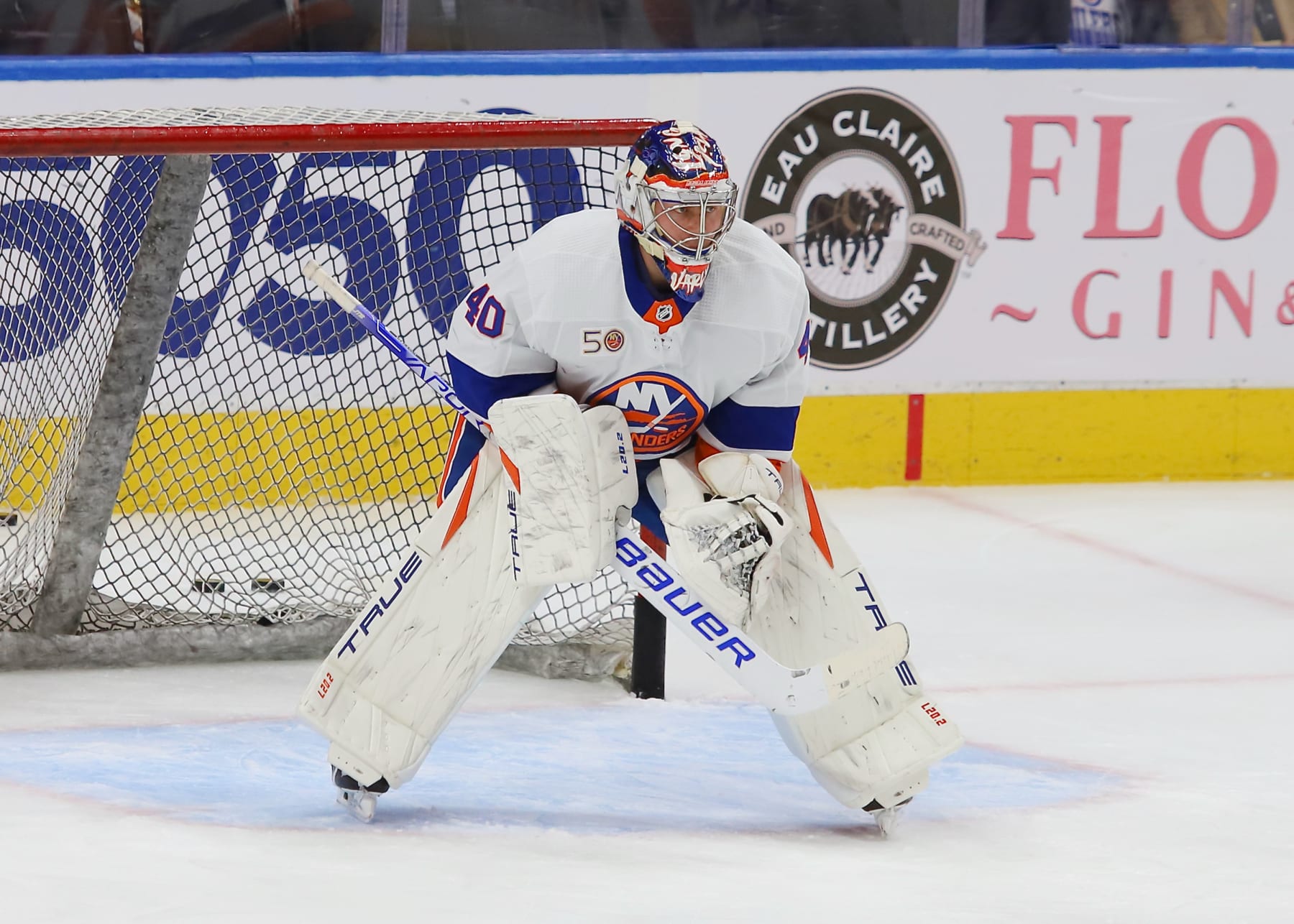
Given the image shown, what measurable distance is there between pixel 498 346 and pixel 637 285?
0.59 feet

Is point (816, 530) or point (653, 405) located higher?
point (653, 405)

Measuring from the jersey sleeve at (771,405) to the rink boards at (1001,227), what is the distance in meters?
2.23

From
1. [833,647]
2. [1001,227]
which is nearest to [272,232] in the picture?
[833,647]

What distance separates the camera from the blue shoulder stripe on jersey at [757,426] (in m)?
2.13

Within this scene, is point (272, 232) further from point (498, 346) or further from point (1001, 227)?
point (1001, 227)

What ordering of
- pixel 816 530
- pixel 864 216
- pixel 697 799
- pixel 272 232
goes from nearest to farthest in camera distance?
pixel 816 530 < pixel 697 799 < pixel 272 232 < pixel 864 216

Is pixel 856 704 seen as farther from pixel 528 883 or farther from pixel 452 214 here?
pixel 452 214

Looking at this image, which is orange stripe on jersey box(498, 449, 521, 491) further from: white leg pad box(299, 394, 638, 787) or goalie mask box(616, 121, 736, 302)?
goalie mask box(616, 121, 736, 302)

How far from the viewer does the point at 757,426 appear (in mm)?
2137

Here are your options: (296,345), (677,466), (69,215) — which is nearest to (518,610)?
(677,466)

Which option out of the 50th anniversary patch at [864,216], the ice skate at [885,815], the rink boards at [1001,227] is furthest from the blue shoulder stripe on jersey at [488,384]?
the 50th anniversary patch at [864,216]

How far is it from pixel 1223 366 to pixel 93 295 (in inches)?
120

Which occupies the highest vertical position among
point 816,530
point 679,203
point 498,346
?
point 679,203

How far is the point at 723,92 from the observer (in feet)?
14.2
